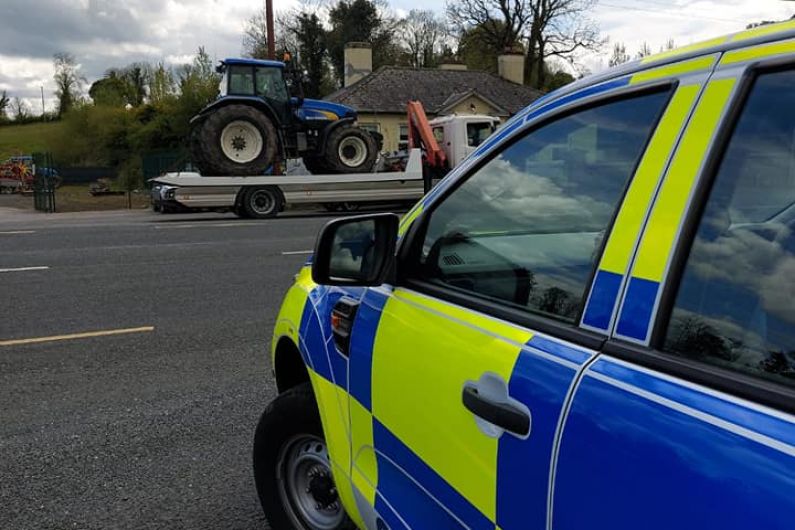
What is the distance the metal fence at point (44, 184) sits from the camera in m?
25.7

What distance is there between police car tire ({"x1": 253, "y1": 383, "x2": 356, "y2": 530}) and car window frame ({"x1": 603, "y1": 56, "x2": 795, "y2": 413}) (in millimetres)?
1481

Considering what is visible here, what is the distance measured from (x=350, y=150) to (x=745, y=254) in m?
18.9

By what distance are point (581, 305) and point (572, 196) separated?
1.18ft

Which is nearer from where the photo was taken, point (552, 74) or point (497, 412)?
point (497, 412)

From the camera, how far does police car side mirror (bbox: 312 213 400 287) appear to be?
207cm

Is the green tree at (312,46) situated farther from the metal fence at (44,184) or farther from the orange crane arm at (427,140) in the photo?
the orange crane arm at (427,140)

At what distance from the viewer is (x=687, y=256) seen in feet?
4.04

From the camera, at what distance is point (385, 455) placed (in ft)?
6.49

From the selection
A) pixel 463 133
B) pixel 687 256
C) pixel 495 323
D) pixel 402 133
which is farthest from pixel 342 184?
pixel 687 256

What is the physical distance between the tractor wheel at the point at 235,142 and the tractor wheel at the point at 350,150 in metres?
2.00

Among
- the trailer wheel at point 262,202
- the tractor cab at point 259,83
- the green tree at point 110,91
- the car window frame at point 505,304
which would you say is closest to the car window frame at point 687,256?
the car window frame at point 505,304

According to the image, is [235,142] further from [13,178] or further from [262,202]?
[13,178]

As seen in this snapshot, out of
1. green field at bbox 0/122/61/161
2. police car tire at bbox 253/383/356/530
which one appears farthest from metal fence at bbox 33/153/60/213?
green field at bbox 0/122/61/161

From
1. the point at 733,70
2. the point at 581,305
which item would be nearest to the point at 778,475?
the point at 581,305
